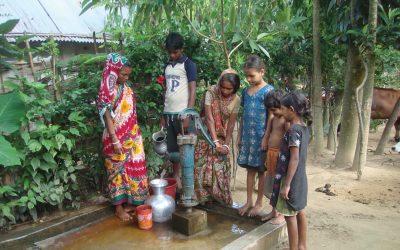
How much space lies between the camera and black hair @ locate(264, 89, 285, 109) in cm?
304

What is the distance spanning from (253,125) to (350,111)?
2.66 metres

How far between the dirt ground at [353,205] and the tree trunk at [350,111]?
0.26m

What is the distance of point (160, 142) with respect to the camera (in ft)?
12.7

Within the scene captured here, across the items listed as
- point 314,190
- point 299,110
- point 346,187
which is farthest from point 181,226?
point 346,187

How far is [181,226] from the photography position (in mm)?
3176

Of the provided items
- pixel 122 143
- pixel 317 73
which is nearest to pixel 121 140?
pixel 122 143

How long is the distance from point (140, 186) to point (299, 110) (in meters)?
1.71

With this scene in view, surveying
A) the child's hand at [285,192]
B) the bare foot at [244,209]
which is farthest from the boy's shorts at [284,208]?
the bare foot at [244,209]

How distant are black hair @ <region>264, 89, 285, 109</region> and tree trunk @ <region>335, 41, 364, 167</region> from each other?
2.66 metres

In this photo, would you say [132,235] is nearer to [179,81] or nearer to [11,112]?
[11,112]

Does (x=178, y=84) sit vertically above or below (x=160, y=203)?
above

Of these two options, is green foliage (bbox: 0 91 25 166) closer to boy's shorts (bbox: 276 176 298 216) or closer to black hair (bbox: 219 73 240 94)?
black hair (bbox: 219 73 240 94)

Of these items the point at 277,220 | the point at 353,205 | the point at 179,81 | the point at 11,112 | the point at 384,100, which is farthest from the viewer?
the point at 384,100

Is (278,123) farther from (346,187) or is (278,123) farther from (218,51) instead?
(346,187)
